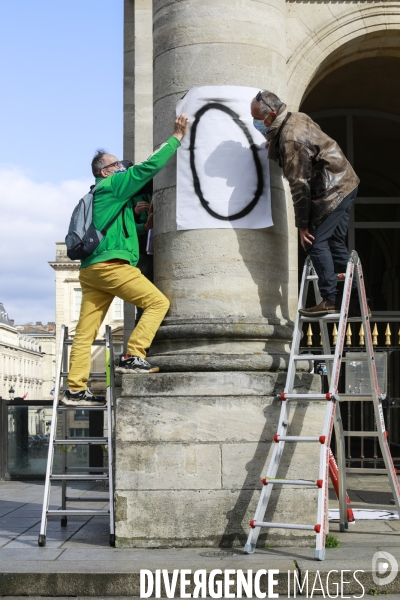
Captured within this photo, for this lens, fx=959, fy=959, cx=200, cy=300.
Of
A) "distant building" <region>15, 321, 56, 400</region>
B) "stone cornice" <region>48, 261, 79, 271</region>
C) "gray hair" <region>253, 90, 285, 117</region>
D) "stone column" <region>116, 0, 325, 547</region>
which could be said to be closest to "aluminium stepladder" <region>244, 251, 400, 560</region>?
"stone column" <region>116, 0, 325, 547</region>

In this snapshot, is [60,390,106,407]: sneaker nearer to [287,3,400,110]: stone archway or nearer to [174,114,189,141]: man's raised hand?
[174,114,189,141]: man's raised hand

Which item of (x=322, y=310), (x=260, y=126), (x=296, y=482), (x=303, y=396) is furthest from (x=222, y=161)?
(x=296, y=482)

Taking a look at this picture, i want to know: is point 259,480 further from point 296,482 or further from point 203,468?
point 296,482

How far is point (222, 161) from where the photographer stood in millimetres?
7348

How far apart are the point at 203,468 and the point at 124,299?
56.0 inches

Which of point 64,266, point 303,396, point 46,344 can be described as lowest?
point 303,396

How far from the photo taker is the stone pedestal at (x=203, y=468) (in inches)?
263

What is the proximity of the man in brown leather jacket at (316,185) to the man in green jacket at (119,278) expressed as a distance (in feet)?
2.53

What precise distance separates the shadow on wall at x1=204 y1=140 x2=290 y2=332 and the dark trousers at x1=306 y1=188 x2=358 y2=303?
38 cm

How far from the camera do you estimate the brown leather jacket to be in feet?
22.8

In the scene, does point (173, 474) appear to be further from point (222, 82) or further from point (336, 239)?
point (222, 82)

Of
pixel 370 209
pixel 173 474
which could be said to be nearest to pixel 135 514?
pixel 173 474

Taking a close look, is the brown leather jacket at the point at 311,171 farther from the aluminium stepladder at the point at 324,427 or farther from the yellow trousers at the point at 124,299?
the yellow trousers at the point at 124,299

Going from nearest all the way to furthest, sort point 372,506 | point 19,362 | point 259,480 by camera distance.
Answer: point 259,480
point 372,506
point 19,362
